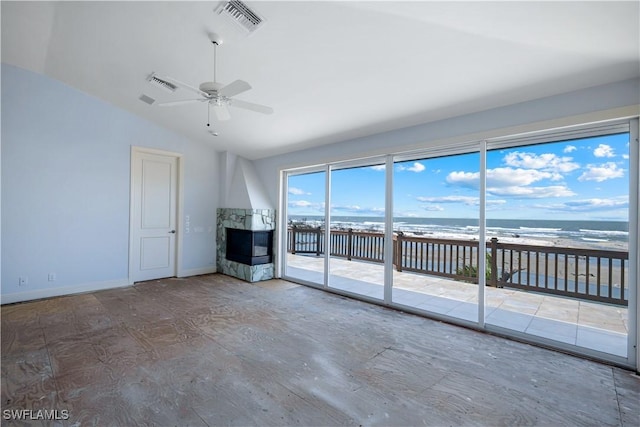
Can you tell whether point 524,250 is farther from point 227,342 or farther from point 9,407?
point 9,407

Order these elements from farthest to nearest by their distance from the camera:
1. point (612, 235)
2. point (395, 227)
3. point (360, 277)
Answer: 1. point (360, 277)
2. point (395, 227)
3. point (612, 235)

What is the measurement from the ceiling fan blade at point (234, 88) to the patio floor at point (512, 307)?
11.5 feet

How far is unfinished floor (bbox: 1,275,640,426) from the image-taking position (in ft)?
6.64

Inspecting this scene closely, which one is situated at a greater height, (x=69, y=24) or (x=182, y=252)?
(x=69, y=24)

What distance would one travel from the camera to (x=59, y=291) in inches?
181

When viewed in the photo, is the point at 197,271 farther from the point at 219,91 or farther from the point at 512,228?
the point at 512,228

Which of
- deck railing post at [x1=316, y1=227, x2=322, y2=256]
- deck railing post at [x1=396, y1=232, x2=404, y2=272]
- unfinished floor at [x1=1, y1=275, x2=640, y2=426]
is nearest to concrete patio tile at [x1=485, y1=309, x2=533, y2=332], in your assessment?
unfinished floor at [x1=1, y1=275, x2=640, y2=426]

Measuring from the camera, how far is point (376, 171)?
475 centimetres

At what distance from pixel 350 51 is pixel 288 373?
3058 millimetres

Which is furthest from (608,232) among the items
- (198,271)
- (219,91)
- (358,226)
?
(198,271)

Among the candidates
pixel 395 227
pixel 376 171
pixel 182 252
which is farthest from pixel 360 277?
pixel 182 252

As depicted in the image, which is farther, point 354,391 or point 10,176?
point 10,176

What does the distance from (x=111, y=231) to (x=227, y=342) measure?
3.47m

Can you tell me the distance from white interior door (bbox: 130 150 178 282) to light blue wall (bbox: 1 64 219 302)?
19 cm
